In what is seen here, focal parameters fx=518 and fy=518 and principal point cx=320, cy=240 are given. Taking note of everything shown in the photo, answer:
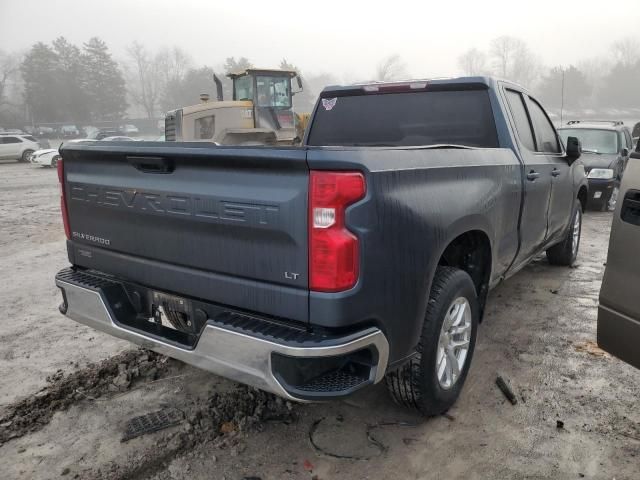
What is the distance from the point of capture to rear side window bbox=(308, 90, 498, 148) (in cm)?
396

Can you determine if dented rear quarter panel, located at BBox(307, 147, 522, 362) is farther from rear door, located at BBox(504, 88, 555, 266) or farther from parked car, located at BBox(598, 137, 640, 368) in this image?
rear door, located at BBox(504, 88, 555, 266)

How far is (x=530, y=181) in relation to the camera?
398cm

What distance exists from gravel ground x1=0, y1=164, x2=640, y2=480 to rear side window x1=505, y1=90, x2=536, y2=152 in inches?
61.9

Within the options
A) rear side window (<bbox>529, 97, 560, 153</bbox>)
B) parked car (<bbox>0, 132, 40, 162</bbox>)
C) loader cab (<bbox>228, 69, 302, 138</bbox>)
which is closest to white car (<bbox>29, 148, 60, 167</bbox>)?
parked car (<bbox>0, 132, 40, 162</bbox>)

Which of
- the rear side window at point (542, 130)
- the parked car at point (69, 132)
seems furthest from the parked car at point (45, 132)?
the rear side window at point (542, 130)

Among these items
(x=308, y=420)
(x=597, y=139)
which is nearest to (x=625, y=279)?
(x=308, y=420)

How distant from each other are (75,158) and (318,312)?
1.91 m

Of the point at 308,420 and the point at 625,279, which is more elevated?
the point at 625,279

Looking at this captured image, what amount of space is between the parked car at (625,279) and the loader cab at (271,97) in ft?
41.2

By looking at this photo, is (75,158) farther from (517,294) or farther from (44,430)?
(517,294)

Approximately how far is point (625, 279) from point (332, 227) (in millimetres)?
1404

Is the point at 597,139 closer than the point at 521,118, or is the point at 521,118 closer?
the point at 521,118

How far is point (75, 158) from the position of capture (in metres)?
3.13

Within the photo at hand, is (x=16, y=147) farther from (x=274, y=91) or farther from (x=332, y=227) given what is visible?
(x=332, y=227)
